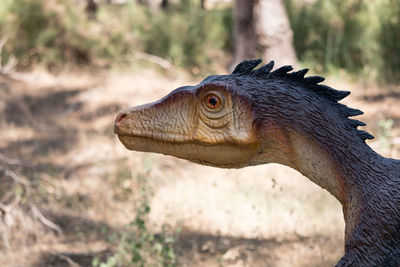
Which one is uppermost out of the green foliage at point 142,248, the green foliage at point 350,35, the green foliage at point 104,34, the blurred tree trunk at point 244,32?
the green foliage at point 350,35

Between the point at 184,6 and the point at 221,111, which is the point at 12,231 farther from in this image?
the point at 184,6

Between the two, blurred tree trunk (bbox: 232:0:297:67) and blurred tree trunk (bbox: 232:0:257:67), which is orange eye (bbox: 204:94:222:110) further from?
blurred tree trunk (bbox: 232:0:257:67)

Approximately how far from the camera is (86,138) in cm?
693

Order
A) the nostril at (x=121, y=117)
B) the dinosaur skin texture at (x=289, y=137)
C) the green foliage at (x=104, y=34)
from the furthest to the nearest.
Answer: the green foliage at (x=104, y=34), the nostril at (x=121, y=117), the dinosaur skin texture at (x=289, y=137)

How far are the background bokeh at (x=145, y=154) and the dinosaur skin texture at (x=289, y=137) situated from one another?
1.26m

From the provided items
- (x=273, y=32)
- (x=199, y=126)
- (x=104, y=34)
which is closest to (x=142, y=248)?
(x=199, y=126)

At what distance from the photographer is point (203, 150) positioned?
197 cm

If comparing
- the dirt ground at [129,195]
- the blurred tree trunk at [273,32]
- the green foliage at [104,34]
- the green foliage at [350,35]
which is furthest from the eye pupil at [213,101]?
the green foliage at [104,34]

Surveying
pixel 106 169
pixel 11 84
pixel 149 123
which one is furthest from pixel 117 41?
pixel 149 123

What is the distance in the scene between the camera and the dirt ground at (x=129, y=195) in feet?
12.8

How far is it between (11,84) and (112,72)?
72.1 inches

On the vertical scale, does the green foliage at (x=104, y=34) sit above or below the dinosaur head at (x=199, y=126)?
above

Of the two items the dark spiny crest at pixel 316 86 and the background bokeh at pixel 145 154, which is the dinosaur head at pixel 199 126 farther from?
the background bokeh at pixel 145 154

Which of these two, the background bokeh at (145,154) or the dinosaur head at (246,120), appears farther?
the background bokeh at (145,154)
